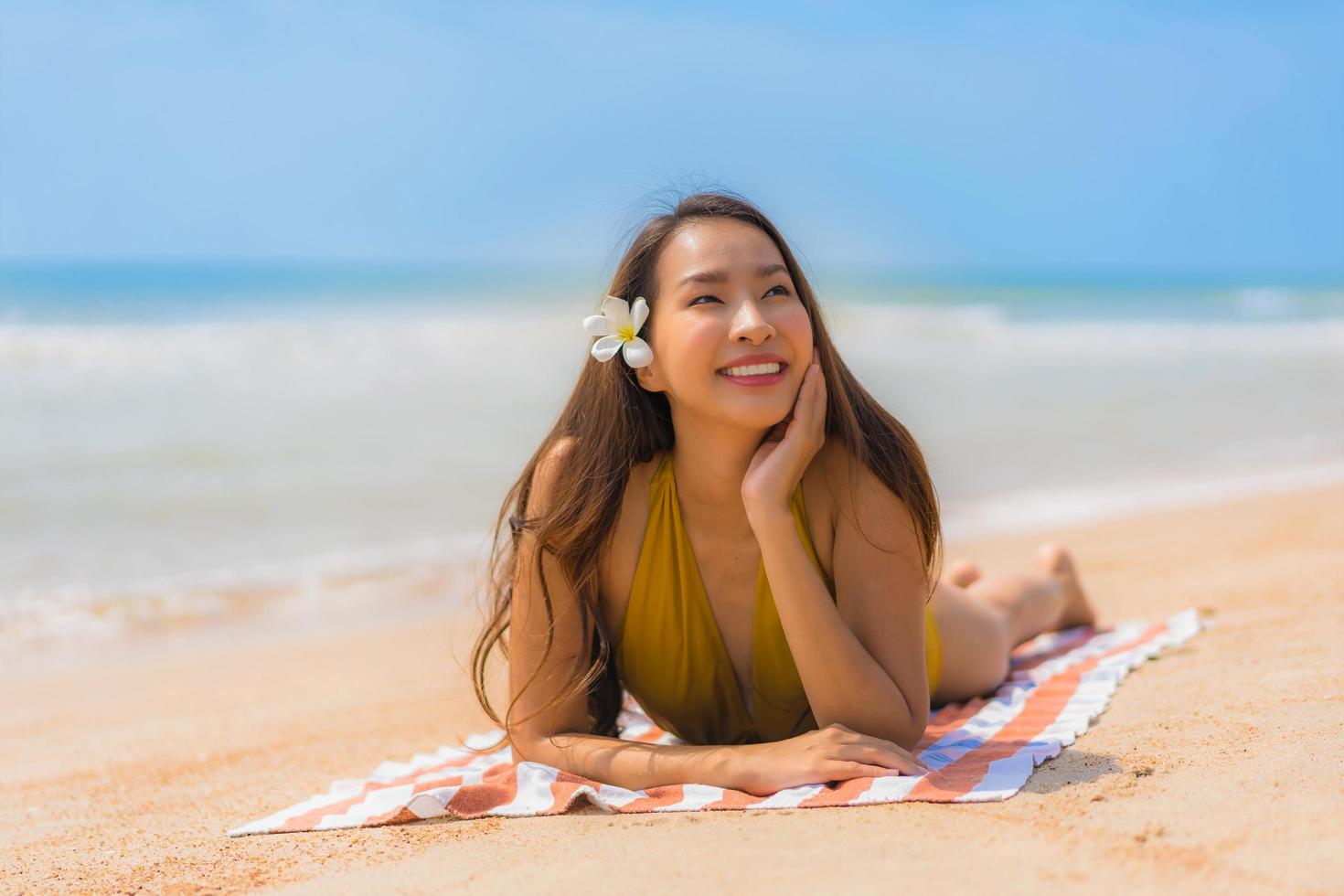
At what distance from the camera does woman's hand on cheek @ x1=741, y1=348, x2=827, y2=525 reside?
3320 mm

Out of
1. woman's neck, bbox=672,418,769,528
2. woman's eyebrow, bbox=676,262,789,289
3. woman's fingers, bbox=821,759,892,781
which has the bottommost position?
woman's fingers, bbox=821,759,892,781

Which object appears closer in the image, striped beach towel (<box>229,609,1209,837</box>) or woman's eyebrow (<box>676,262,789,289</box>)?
striped beach towel (<box>229,609,1209,837</box>)

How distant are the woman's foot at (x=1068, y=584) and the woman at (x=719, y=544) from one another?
6.64 ft

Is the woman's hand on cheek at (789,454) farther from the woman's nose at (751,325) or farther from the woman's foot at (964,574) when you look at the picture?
the woman's foot at (964,574)

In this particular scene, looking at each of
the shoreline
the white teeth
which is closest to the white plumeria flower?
the white teeth

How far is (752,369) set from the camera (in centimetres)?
336

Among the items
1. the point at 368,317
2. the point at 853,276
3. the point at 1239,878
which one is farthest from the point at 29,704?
the point at 853,276

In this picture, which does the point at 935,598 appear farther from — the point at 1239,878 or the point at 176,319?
the point at 176,319

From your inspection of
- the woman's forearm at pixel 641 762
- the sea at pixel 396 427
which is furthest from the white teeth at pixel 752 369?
the woman's forearm at pixel 641 762

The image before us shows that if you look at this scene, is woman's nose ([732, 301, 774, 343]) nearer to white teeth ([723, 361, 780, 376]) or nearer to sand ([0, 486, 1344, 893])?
white teeth ([723, 361, 780, 376])

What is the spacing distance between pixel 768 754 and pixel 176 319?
862 inches

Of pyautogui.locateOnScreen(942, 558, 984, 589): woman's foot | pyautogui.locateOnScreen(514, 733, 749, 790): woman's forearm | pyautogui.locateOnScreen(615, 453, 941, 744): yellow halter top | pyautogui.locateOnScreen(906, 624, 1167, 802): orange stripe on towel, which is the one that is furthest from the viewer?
pyautogui.locateOnScreen(942, 558, 984, 589): woman's foot

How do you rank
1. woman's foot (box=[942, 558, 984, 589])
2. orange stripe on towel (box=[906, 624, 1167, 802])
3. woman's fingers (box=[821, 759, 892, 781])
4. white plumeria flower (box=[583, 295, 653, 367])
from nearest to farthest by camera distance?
orange stripe on towel (box=[906, 624, 1167, 802]), woman's fingers (box=[821, 759, 892, 781]), white plumeria flower (box=[583, 295, 653, 367]), woman's foot (box=[942, 558, 984, 589])

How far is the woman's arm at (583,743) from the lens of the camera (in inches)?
125
